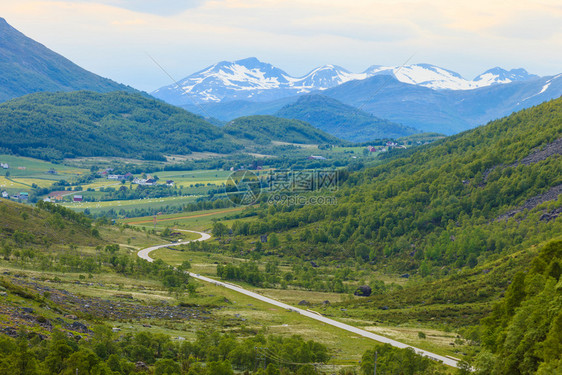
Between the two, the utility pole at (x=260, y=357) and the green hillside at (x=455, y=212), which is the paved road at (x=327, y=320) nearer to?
the utility pole at (x=260, y=357)

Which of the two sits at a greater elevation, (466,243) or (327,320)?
(466,243)

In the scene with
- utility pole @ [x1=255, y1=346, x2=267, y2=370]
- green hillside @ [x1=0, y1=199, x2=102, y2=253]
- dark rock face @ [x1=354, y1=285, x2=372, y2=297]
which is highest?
green hillside @ [x1=0, y1=199, x2=102, y2=253]

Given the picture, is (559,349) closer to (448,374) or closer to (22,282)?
(448,374)

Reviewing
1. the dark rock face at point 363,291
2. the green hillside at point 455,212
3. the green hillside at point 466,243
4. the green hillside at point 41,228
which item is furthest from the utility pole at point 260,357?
the green hillside at point 455,212

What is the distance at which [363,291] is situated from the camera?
108 meters

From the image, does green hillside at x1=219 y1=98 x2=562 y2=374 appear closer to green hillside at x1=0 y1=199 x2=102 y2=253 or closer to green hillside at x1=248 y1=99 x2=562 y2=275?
green hillside at x1=248 y1=99 x2=562 y2=275

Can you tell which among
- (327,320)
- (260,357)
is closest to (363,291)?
(327,320)

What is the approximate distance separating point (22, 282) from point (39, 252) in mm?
30120

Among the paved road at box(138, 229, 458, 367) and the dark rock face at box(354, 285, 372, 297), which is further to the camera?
the dark rock face at box(354, 285, 372, 297)

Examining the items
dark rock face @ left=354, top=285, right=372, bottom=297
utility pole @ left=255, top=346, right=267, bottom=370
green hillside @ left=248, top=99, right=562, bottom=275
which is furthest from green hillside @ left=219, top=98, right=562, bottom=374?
utility pole @ left=255, top=346, right=267, bottom=370

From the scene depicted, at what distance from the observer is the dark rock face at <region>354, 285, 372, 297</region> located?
107 metres

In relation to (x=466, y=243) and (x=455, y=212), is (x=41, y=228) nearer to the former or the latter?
(x=466, y=243)

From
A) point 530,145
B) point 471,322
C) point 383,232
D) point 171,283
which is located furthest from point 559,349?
point 530,145

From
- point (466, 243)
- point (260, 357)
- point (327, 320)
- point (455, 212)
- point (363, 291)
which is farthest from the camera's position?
point (455, 212)
